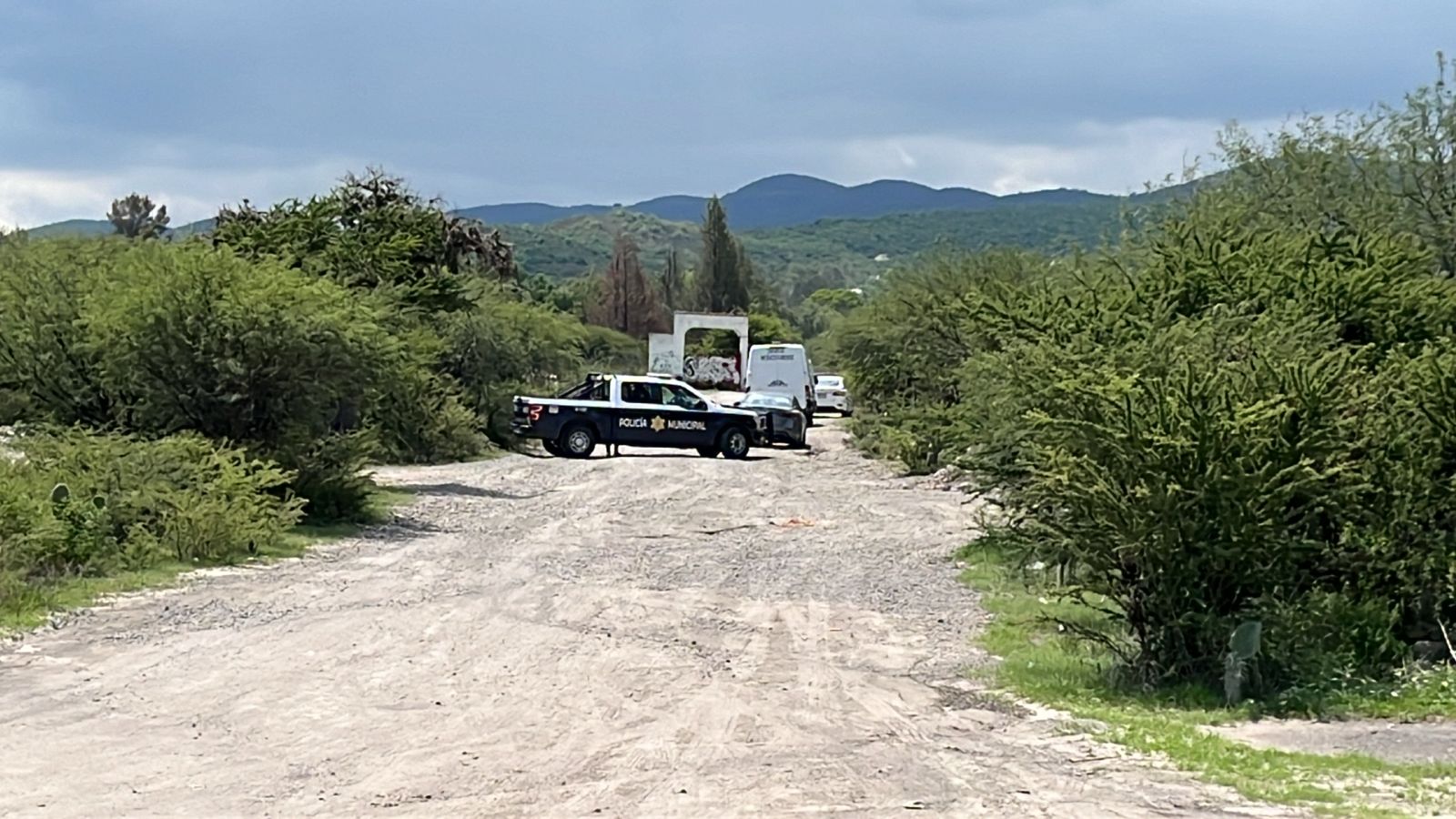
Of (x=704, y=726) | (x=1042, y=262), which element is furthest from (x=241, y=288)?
(x=1042, y=262)

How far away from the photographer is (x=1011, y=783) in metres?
8.45

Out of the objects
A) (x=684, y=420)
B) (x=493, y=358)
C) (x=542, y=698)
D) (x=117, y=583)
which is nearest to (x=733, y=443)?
(x=684, y=420)

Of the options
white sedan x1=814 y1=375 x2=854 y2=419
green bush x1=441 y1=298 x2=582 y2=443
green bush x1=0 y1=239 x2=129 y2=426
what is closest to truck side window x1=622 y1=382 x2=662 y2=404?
green bush x1=441 y1=298 x2=582 y2=443

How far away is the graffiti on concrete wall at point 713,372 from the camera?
244 feet

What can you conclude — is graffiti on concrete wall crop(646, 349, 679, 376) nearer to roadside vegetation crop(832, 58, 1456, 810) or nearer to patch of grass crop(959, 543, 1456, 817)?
patch of grass crop(959, 543, 1456, 817)

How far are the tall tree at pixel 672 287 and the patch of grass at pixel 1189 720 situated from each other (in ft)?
309

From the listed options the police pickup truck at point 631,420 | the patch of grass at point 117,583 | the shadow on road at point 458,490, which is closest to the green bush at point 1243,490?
the patch of grass at point 117,583

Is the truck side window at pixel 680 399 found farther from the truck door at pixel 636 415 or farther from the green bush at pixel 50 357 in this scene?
the green bush at pixel 50 357

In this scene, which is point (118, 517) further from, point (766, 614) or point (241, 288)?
point (766, 614)

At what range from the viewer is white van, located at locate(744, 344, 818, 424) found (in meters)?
49.1

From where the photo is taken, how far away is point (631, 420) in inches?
1433

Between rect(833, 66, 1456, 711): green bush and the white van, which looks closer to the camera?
rect(833, 66, 1456, 711): green bush

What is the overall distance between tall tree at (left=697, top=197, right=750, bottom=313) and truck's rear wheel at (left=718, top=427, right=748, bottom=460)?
68164 mm

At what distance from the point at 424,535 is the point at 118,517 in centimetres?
451
